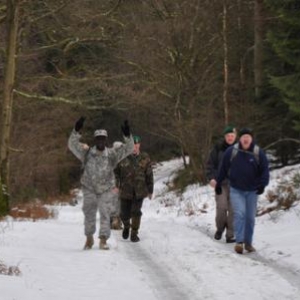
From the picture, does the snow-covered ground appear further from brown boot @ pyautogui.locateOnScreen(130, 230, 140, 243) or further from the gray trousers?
the gray trousers

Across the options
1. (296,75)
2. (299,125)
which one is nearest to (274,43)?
(296,75)

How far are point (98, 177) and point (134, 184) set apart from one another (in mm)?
2035

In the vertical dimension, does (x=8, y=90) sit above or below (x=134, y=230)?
above

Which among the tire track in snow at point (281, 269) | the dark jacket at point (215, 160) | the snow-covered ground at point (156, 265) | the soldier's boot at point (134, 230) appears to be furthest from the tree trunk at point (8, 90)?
the tire track in snow at point (281, 269)

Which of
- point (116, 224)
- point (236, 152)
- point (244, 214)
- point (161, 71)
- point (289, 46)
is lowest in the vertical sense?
point (116, 224)

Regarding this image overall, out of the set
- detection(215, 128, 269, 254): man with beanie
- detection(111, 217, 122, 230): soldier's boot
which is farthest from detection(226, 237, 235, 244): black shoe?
detection(111, 217, 122, 230): soldier's boot

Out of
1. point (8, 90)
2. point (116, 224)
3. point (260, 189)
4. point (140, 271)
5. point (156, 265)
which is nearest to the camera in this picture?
point (140, 271)

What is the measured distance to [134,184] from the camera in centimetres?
1169

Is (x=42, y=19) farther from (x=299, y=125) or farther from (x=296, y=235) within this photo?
(x=296, y=235)

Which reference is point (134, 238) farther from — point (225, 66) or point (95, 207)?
point (225, 66)

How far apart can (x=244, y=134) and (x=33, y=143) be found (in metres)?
22.0

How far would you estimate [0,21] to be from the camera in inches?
675

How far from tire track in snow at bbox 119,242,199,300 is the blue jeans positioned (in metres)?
1.40

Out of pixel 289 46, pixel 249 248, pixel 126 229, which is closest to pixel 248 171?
pixel 249 248
